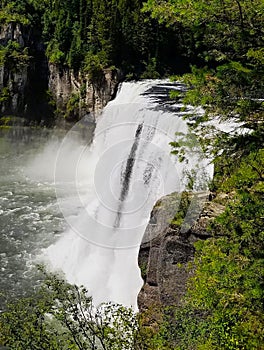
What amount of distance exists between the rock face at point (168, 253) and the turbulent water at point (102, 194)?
1.34 feet

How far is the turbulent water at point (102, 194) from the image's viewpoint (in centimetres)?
1284

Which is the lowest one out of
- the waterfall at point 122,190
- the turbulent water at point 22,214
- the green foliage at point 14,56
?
the turbulent water at point 22,214

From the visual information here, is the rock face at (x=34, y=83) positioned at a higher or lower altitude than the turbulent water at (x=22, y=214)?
higher

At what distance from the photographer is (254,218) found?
549 cm

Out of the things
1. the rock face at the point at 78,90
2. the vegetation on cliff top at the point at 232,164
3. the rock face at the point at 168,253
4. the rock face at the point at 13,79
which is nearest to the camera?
the vegetation on cliff top at the point at 232,164

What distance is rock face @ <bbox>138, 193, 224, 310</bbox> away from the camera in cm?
932

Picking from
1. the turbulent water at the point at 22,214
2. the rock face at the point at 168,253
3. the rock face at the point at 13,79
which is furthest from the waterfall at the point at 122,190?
the rock face at the point at 13,79

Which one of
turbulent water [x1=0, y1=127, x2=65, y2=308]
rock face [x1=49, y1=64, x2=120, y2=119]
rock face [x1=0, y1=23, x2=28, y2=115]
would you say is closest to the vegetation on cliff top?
turbulent water [x1=0, y1=127, x2=65, y2=308]

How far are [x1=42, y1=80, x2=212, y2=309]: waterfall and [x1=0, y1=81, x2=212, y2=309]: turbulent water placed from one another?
0.04 m

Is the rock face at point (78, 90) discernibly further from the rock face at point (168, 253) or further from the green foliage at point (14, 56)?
the rock face at point (168, 253)

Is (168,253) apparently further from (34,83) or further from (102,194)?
(34,83)

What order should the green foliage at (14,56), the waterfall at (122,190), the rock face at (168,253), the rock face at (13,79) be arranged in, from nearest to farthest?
the rock face at (168,253) → the waterfall at (122,190) → the green foliage at (14,56) → the rock face at (13,79)

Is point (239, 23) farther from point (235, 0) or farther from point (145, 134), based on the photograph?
point (145, 134)

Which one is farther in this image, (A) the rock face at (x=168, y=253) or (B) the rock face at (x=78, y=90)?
(B) the rock face at (x=78, y=90)
